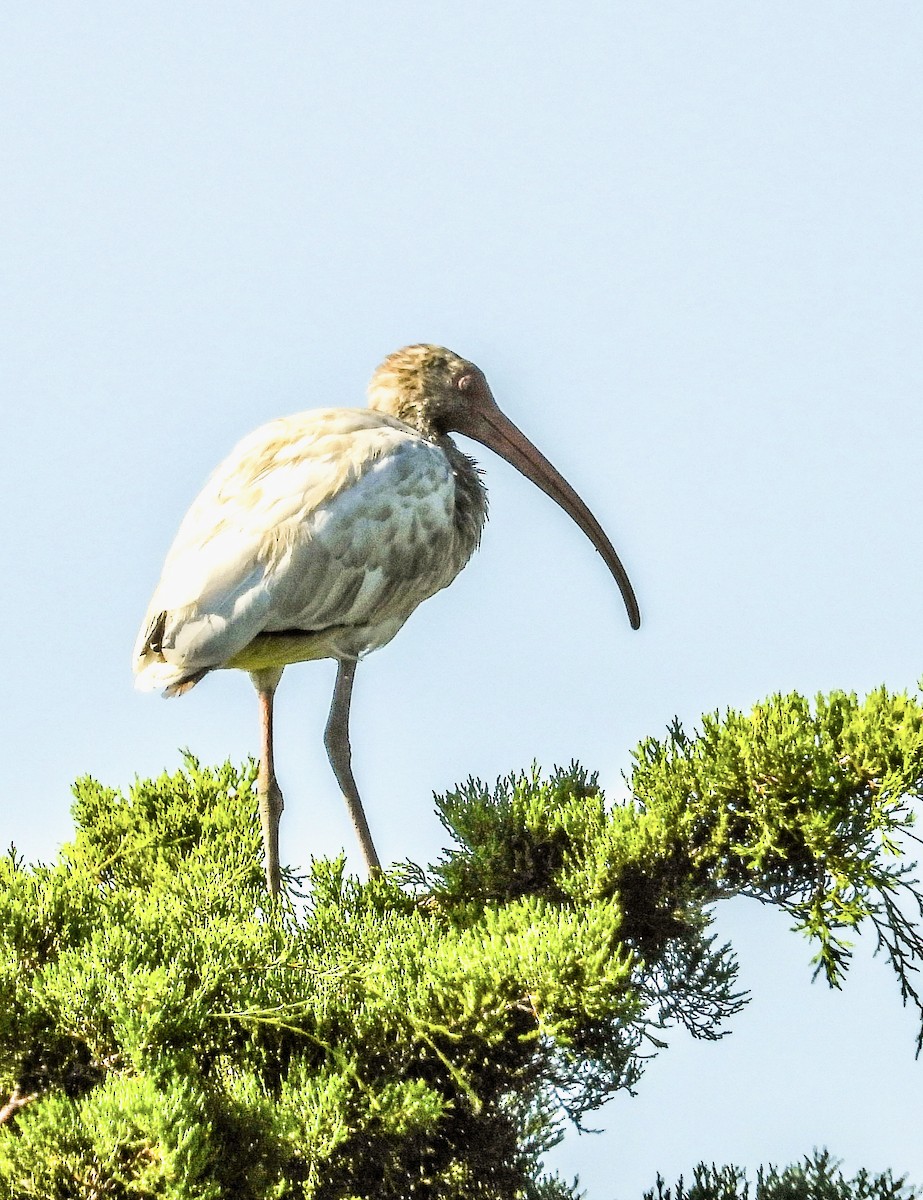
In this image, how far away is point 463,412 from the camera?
24.3 feet

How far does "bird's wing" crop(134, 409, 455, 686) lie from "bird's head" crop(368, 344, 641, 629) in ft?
2.29

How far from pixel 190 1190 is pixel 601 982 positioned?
1175 millimetres

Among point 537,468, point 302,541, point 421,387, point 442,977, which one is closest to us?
point 442,977

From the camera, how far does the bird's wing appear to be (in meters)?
5.80

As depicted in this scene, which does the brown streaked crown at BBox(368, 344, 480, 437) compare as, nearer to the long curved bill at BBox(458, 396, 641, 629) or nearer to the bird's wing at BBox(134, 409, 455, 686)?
the long curved bill at BBox(458, 396, 641, 629)

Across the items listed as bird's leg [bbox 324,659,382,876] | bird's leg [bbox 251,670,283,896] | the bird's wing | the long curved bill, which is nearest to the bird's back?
the bird's wing

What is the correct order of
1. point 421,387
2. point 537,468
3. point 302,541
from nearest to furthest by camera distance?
point 302,541
point 421,387
point 537,468

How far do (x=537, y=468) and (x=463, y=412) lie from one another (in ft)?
1.44

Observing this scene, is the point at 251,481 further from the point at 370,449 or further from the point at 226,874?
the point at 226,874

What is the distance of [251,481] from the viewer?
6227mm

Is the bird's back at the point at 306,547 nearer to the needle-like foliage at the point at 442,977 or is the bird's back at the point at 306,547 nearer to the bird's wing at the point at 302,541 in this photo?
the bird's wing at the point at 302,541

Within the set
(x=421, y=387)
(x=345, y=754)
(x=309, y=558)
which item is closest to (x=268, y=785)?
(x=345, y=754)

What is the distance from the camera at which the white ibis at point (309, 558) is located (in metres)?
5.84

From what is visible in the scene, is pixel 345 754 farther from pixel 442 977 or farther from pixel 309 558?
pixel 442 977
